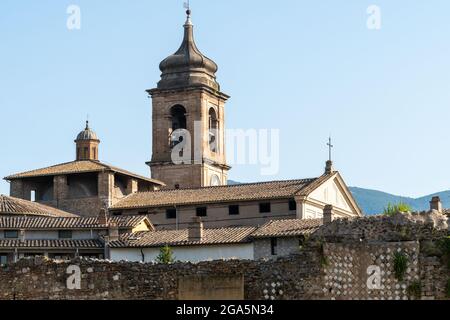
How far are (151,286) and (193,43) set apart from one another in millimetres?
68331

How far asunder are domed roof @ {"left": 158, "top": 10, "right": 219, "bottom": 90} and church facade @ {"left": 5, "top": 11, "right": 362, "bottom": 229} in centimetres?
7

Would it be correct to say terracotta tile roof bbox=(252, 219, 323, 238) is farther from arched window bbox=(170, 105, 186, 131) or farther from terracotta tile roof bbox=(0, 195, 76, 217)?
arched window bbox=(170, 105, 186, 131)

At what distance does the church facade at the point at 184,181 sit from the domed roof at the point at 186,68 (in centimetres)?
7

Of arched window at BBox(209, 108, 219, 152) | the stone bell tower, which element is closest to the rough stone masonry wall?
the stone bell tower

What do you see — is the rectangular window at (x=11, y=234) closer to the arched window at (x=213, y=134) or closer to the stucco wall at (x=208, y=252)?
the stucco wall at (x=208, y=252)

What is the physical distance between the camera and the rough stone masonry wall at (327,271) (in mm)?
32844

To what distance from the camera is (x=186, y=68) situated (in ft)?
328

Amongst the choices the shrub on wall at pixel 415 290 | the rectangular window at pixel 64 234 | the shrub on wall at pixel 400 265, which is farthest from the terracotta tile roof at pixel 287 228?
the shrub on wall at pixel 415 290

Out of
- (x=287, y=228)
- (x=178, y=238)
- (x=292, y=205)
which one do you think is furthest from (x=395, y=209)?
(x=292, y=205)

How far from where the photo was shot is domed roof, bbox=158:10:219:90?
327 feet

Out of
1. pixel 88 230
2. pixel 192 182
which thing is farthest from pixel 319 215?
pixel 192 182

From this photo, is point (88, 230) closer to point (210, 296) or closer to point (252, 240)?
point (252, 240)

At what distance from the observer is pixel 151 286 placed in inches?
1362

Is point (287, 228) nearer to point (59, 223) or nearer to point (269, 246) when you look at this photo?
point (269, 246)
